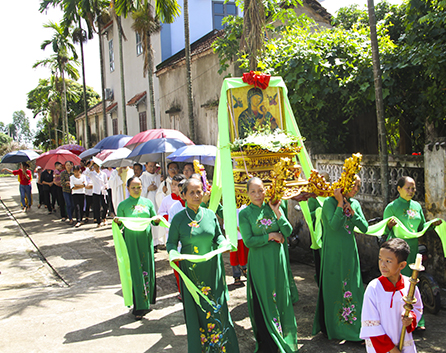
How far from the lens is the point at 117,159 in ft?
36.9

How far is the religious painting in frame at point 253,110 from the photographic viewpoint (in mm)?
5789

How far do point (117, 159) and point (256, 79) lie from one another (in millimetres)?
6474

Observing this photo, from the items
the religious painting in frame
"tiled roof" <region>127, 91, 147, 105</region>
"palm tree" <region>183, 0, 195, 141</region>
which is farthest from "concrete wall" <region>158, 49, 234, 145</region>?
the religious painting in frame

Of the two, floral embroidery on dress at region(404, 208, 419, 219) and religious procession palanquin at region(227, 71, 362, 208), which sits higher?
religious procession palanquin at region(227, 71, 362, 208)

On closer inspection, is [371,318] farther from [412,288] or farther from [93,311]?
[93,311]

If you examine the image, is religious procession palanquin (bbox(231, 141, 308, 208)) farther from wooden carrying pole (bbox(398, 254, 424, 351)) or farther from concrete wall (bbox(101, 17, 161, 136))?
concrete wall (bbox(101, 17, 161, 136))

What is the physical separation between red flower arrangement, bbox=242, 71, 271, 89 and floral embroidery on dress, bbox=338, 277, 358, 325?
2932mm

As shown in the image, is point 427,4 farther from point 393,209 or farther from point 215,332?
point 215,332

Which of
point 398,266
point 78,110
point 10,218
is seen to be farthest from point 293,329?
point 78,110

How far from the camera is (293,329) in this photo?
420 cm

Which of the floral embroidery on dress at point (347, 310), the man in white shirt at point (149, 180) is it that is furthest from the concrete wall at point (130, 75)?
the floral embroidery on dress at point (347, 310)

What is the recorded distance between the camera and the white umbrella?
11.1 meters

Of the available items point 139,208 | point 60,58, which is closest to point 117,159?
point 139,208

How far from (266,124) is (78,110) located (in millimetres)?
42387
